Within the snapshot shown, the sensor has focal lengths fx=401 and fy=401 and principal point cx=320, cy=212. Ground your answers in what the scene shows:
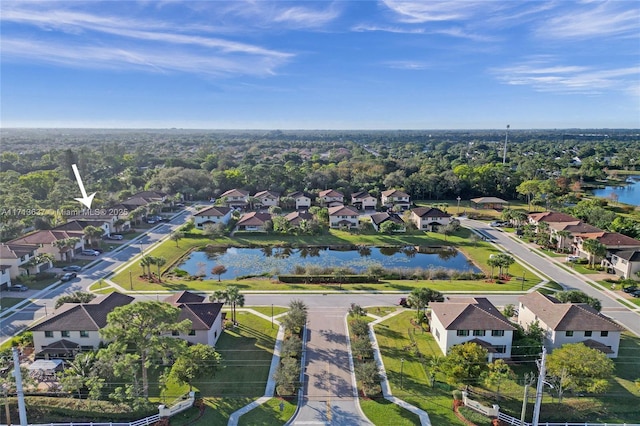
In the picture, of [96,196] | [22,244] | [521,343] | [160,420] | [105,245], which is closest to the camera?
[160,420]

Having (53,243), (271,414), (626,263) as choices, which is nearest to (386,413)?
(271,414)

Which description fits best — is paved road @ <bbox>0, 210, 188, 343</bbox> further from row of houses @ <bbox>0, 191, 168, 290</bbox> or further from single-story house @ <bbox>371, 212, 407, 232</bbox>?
single-story house @ <bbox>371, 212, 407, 232</bbox>

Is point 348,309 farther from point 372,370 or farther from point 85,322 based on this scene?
point 85,322

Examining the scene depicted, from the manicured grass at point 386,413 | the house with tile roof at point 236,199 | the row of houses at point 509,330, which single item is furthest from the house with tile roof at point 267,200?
the manicured grass at point 386,413

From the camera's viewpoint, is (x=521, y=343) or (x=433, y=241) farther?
(x=433, y=241)

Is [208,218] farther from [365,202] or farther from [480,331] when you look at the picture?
[480,331]

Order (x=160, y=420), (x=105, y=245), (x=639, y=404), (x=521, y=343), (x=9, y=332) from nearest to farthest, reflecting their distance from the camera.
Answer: (x=160, y=420) < (x=639, y=404) < (x=521, y=343) < (x=9, y=332) < (x=105, y=245)

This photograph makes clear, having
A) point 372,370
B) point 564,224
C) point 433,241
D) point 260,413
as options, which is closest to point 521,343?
point 372,370

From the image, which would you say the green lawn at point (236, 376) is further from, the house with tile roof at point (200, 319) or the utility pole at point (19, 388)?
the utility pole at point (19, 388)
